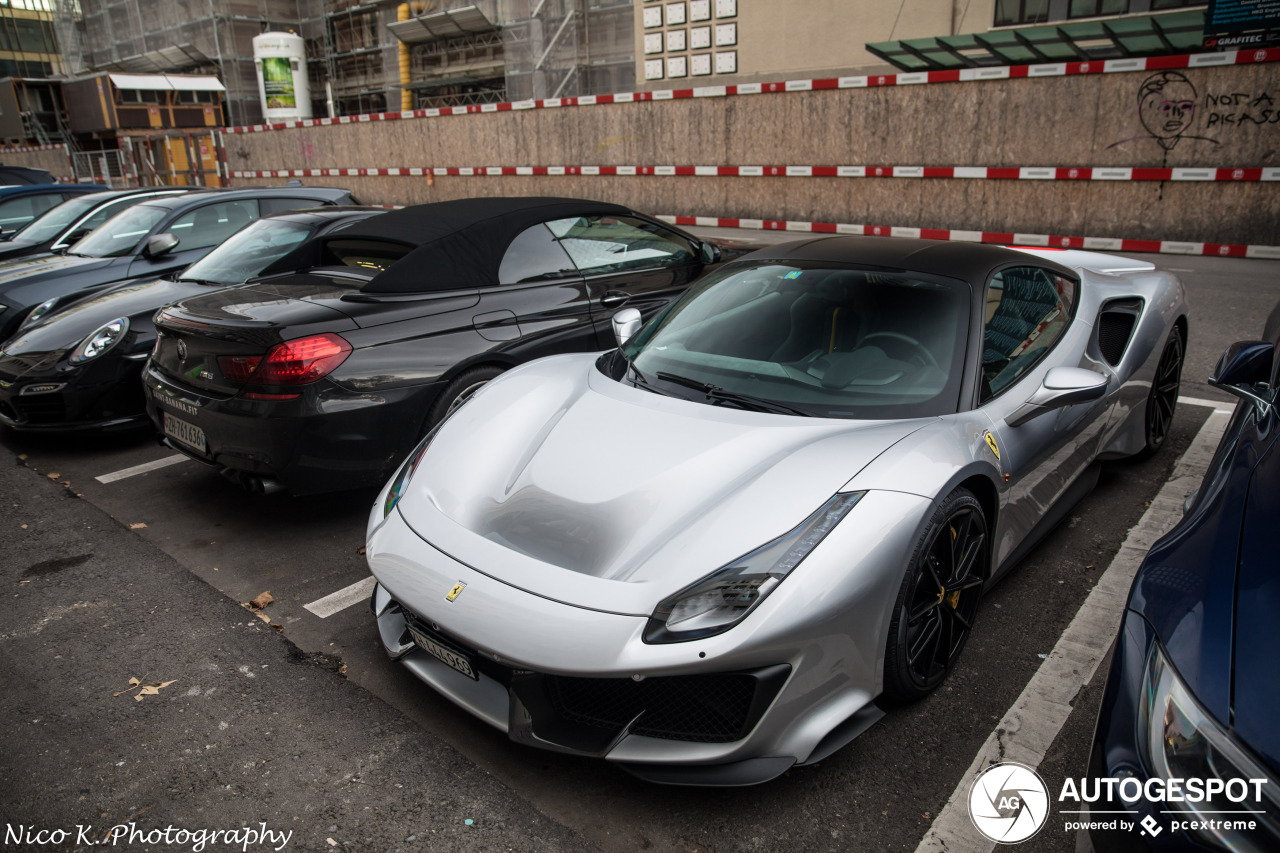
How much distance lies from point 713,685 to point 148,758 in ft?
5.62

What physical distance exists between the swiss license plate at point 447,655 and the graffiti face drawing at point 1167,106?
1176 centimetres

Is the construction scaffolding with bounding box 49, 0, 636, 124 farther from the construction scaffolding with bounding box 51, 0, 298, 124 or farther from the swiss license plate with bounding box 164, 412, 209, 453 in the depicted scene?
the swiss license plate with bounding box 164, 412, 209, 453

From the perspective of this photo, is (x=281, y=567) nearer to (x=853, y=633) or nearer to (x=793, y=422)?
(x=793, y=422)

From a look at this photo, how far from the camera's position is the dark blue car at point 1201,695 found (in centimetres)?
141

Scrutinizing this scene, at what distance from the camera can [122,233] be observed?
7.18 metres

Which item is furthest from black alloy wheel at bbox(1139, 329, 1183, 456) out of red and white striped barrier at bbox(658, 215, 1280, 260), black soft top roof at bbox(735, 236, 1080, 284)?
red and white striped barrier at bbox(658, 215, 1280, 260)

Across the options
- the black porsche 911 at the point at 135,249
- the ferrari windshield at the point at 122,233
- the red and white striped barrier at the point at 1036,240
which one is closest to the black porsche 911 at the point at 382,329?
the black porsche 911 at the point at 135,249

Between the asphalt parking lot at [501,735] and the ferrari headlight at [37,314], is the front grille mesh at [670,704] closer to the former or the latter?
the asphalt parking lot at [501,735]

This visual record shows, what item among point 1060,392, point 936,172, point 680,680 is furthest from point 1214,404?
point 936,172

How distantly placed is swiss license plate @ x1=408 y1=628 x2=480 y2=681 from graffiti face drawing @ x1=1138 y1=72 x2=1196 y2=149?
11.8 meters

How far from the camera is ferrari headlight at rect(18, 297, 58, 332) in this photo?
18.5ft

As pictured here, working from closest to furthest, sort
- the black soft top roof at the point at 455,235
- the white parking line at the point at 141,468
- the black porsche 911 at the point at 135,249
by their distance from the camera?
the black soft top roof at the point at 455,235 → the white parking line at the point at 141,468 → the black porsche 911 at the point at 135,249

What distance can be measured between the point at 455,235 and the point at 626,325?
4.52 ft

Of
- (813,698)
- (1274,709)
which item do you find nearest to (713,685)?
(813,698)
